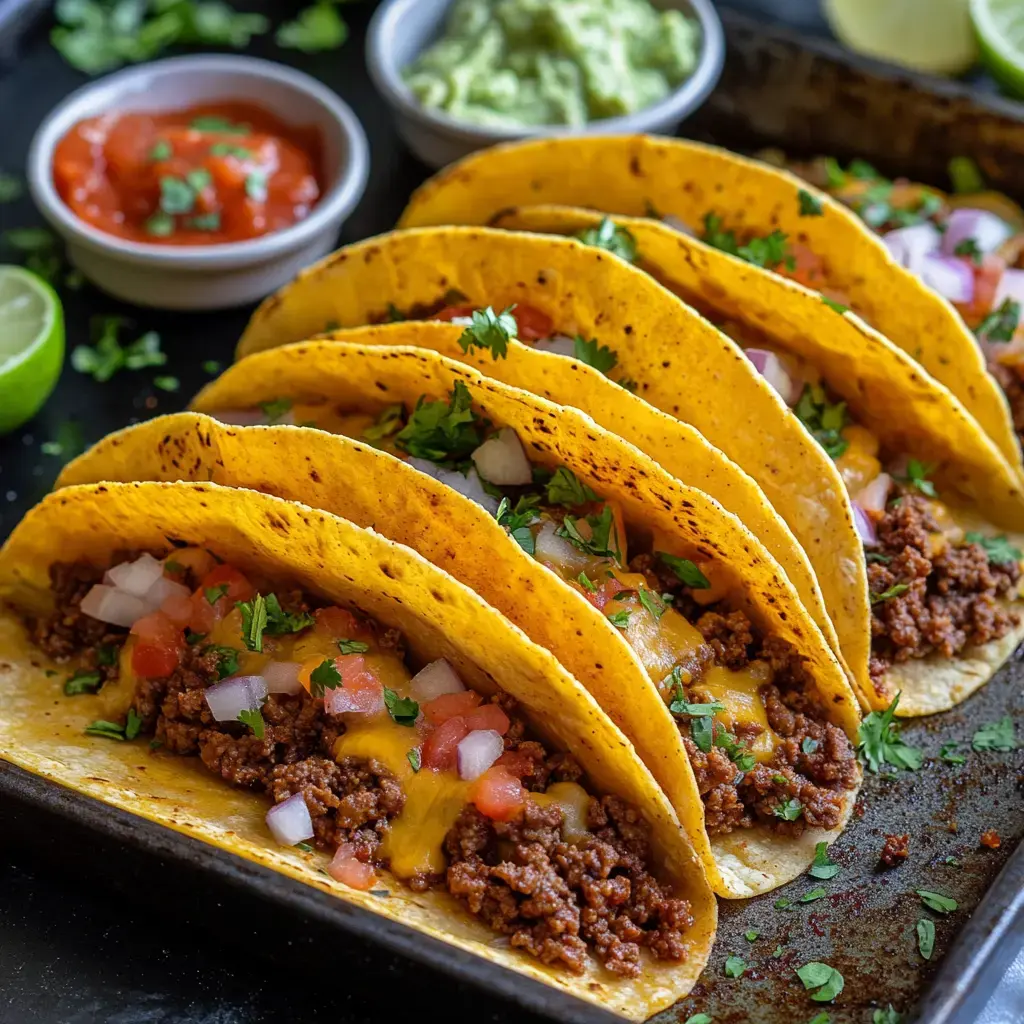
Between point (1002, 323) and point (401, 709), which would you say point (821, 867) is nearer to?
point (401, 709)

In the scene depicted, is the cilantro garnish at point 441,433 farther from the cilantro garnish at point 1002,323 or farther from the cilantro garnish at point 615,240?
the cilantro garnish at point 1002,323

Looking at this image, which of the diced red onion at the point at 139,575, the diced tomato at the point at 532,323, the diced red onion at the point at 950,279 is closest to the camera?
the diced red onion at the point at 139,575

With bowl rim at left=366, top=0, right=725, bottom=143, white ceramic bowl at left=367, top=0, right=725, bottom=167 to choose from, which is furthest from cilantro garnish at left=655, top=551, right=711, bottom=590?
white ceramic bowl at left=367, top=0, right=725, bottom=167

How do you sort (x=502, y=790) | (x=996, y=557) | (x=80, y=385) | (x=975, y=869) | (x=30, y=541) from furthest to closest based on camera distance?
(x=80, y=385) < (x=996, y=557) < (x=30, y=541) < (x=975, y=869) < (x=502, y=790)

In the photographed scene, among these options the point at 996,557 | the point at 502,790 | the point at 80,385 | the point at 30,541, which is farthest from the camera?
the point at 80,385

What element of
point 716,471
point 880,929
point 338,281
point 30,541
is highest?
point 716,471

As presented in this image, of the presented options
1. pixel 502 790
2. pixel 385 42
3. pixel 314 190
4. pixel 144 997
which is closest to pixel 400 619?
pixel 502 790

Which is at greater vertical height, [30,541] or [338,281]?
[338,281]

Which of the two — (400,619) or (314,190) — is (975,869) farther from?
(314,190)

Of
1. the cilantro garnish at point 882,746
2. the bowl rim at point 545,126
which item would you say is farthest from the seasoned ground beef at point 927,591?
the bowl rim at point 545,126
